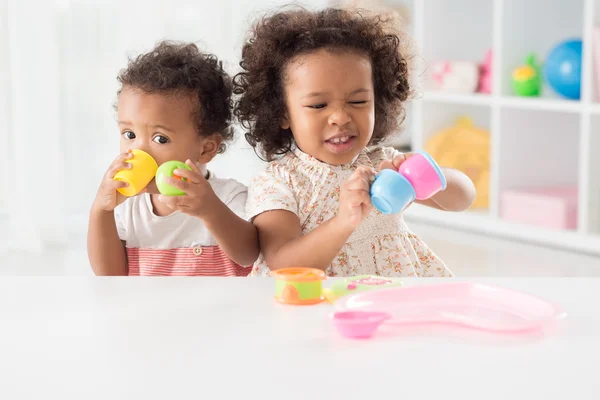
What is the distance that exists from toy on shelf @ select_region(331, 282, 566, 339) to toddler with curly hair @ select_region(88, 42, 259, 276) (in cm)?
51

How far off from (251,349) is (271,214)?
63 centimetres

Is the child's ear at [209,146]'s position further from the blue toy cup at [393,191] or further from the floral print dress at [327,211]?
the blue toy cup at [393,191]

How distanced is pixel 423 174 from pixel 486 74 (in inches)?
100

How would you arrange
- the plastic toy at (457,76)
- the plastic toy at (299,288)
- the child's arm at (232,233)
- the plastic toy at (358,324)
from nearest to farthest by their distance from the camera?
the plastic toy at (358,324)
the plastic toy at (299,288)
the child's arm at (232,233)
the plastic toy at (457,76)

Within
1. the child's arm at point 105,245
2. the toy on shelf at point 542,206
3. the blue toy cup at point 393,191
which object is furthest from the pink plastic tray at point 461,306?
the toy on shelf at point 542,206

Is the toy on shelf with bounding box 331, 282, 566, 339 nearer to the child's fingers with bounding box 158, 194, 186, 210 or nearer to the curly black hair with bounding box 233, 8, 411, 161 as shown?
the child's fingers with bounding box 158, 194, 186, 210

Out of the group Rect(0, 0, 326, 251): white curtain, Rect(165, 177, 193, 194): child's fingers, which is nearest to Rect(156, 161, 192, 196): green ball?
Rect(165, 177, 193, 194): child's fingers

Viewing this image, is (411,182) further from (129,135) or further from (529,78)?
(529,78)

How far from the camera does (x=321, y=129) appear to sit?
1348mm

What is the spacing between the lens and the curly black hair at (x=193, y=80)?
142 centimetres

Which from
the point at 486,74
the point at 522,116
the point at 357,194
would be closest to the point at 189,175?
the point at 357,194

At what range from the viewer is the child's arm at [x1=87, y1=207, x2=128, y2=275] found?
4.41 feet

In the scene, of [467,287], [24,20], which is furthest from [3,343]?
[24,20]

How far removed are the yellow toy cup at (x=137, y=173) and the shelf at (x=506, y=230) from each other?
2034 mm
